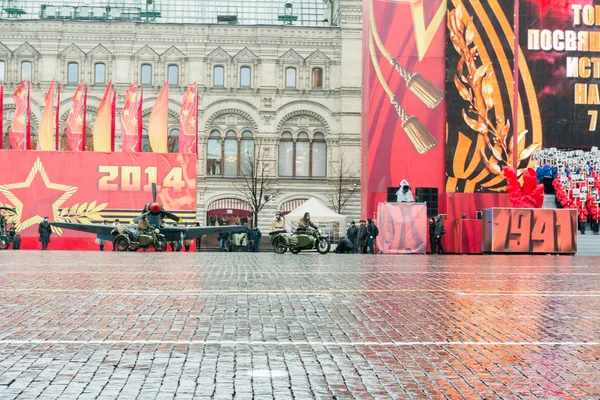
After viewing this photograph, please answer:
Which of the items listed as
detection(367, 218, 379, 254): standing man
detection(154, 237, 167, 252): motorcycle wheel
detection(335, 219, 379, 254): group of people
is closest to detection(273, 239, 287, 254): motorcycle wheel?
detection(335, 219, 379, 254): group of people

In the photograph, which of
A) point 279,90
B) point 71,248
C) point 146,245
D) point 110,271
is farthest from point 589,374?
point 279,90

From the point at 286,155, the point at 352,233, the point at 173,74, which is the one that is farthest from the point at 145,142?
the point at 352,233

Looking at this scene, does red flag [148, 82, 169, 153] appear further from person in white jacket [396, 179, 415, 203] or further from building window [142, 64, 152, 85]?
building window [142, 64, 152, 85]

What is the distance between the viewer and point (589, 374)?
22.7ft

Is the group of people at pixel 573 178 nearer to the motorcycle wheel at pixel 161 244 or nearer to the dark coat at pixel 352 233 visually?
the dark coat at pixel 352 233

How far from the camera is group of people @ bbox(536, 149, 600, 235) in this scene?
39812mm

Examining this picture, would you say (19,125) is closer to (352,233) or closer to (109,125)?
(109,125)

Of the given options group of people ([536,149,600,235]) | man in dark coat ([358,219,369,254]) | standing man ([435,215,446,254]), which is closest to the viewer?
man in dark coat ([358,219,369,254])

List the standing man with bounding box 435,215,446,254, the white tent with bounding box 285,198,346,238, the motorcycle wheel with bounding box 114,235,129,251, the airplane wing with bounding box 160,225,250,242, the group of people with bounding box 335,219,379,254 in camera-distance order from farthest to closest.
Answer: the white tent with bounding box 285,198,346,238 → the airplane wing with bounding box 160,225,250,242 → the standing man with bounding box 435,215,446,254 → the group of people with bounding box 335,219,379,254 → the motorcycle wheel with bounding box 114,235,129,251

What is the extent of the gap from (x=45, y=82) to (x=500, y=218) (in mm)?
33755

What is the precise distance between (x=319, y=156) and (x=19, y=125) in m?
23.2

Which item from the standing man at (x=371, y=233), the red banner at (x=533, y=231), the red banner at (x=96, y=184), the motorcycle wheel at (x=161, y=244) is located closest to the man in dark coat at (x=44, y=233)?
the red banner at (x=96, y=184)

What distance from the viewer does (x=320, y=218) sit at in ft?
140

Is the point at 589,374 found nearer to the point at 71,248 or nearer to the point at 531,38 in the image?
the point at 71,248
